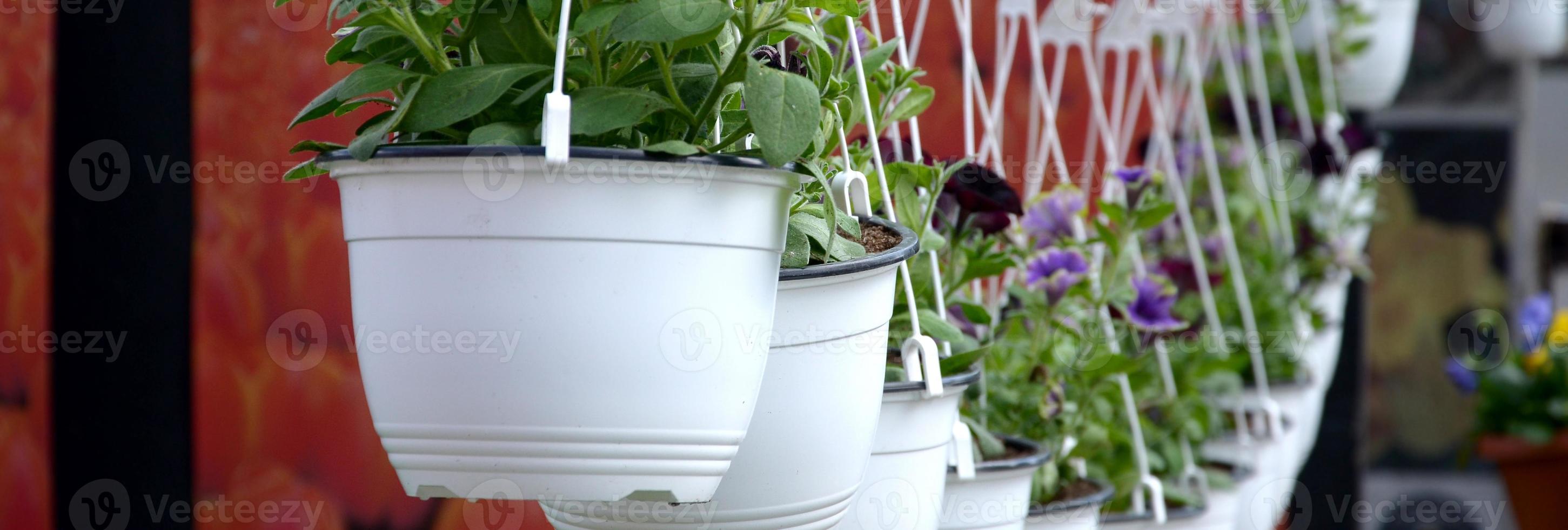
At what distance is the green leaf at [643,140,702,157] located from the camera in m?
0.53

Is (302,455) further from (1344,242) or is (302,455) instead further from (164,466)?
(1344,242)

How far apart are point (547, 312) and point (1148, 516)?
90 centimetres

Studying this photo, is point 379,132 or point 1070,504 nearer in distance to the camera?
point 379,132

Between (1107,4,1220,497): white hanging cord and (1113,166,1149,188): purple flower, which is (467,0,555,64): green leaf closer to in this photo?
(1113,166,1149,188): purple flower

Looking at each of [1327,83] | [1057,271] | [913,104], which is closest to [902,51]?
[913,104]

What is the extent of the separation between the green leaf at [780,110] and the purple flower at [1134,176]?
2.49ft

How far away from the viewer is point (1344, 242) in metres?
2.34

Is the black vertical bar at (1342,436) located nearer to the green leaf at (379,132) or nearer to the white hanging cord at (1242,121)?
the white hanging cord at (1242,121)

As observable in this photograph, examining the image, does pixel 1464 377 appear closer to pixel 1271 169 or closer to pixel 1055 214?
pixel 1271 169

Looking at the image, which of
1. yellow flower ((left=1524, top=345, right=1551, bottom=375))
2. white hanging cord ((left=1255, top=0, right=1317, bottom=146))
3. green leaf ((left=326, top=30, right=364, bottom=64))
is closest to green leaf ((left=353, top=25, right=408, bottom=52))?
green leaf ((left=326, top=30, right=364, bottom=64))

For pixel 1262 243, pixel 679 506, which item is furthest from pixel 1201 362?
pixel 679 506

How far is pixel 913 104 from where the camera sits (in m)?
0.99

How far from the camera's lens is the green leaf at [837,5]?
0.63 metres

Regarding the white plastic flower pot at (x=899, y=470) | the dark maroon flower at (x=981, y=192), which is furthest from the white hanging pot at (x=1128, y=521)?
the white plastic flower pot at (x=899, y=470)
